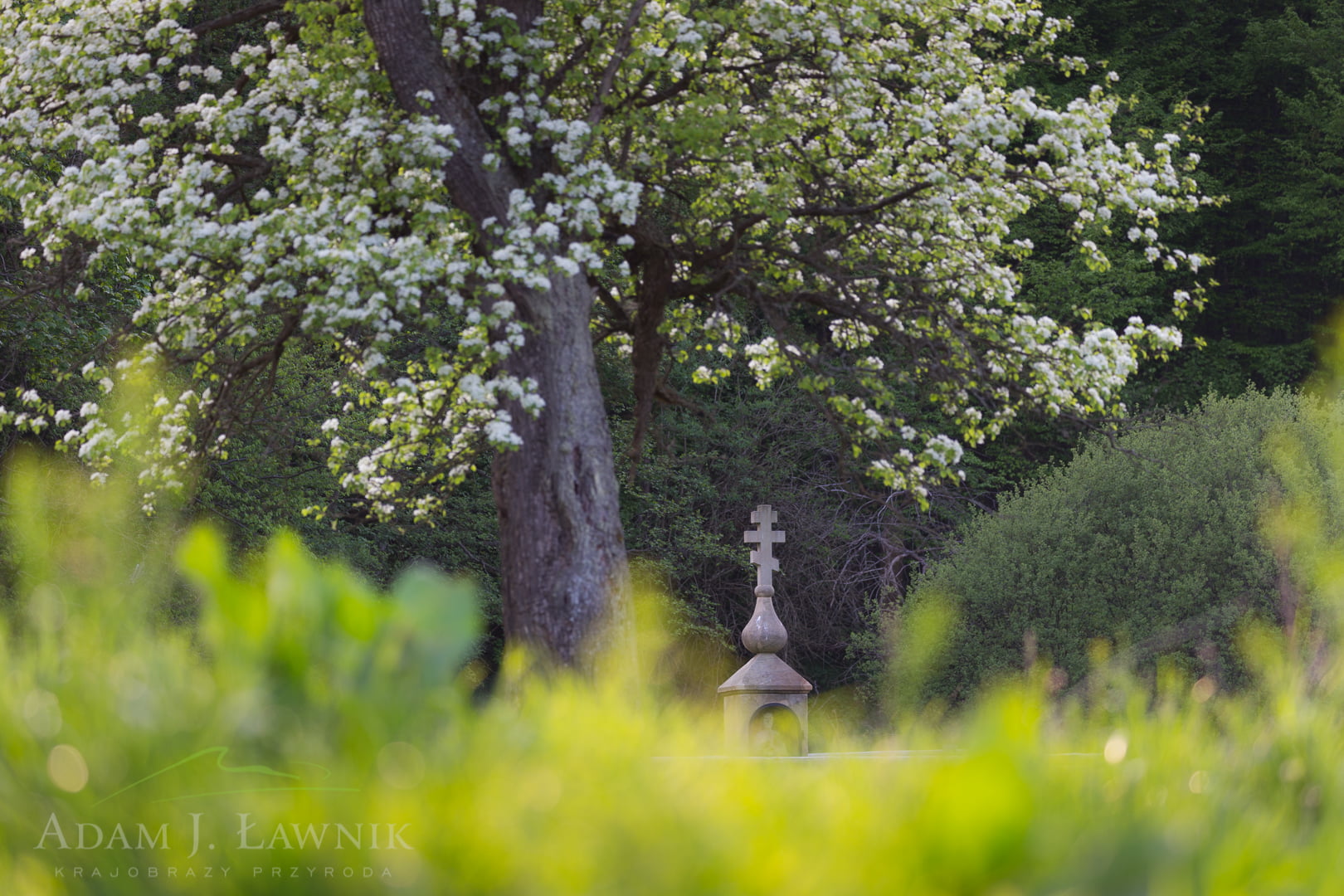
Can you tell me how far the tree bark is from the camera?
7609 millimetres

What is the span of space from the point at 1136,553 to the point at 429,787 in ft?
54.5

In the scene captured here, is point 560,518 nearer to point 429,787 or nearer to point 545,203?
point 545,203

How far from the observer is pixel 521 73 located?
8148 millimetres

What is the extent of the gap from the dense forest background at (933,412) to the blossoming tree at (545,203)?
7.83 m

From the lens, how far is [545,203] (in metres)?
7.94

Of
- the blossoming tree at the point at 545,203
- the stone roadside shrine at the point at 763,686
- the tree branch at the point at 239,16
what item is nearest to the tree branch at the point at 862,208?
the blossoming tree at the point at 545,203

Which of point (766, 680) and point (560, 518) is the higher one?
point (560, 518)

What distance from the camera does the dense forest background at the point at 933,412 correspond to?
19.2 metres

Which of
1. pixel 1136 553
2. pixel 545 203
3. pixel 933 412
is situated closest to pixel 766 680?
pixel 545 203

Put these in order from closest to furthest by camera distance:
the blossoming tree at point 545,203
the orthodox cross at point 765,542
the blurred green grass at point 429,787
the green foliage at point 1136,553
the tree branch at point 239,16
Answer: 1. the blurred green grass at point 429,787
2. the blossoming tree at point 545,203
3. the tree branch at point 239,16
4. the orthodox cross at point 765,542
5. the green foliage at point 1136,553

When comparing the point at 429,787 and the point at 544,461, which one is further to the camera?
the point at 544,461

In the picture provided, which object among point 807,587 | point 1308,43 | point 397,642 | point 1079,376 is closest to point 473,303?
point 1079,376

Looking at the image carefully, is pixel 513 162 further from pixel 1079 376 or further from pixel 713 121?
pixel 1079 376

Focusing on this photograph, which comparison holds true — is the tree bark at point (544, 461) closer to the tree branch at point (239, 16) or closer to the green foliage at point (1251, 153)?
the tree branch at point (239, 16)
